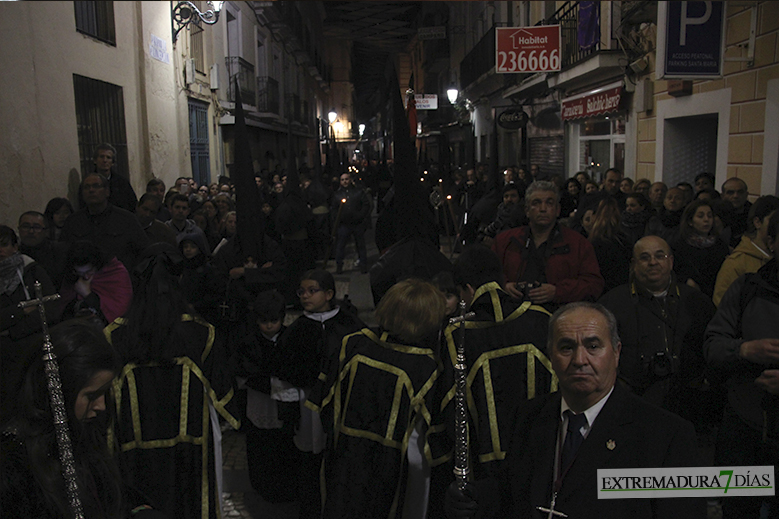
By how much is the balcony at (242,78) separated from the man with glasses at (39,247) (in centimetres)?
1253

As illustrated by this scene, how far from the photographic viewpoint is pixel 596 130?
47.1 feet

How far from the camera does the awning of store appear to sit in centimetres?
1159

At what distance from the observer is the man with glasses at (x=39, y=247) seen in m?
4.57

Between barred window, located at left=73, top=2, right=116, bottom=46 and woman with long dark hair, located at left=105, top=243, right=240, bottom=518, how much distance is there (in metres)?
6.20

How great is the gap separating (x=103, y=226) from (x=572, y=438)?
419 cm

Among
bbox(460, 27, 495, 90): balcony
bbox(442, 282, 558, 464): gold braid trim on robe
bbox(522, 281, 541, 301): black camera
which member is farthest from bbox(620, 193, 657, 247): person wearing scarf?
bbox(460, 27, 495, 90): balcony

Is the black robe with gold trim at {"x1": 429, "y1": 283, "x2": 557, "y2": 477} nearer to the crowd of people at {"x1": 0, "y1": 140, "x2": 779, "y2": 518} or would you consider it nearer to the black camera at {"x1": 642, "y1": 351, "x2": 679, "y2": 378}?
the crowd of people at {"x1": 0, "y1": 140, "x2": 779, "y2": 518}

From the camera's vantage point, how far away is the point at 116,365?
175 centimetres

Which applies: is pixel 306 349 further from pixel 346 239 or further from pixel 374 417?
pixel 346 239

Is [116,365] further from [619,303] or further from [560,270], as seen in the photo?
[560,270]

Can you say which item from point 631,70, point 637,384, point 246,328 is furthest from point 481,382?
point 631,70

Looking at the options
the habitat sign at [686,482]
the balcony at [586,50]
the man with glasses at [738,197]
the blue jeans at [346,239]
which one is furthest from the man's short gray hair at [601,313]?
the balcony at [586,50]

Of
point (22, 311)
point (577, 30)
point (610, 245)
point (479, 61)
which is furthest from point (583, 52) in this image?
point (22, 311)

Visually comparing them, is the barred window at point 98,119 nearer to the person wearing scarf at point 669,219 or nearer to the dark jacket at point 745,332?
the person wearing scarf at point 669,219
